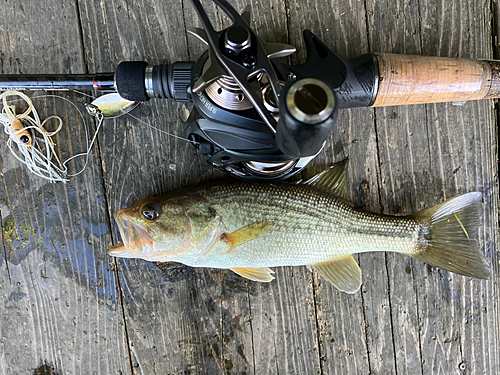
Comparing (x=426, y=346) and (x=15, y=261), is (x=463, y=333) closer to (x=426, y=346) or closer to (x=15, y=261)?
(x=426, y=346)

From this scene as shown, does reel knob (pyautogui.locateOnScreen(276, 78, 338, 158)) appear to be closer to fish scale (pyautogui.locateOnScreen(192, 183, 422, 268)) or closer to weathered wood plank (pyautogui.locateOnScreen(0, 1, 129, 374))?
fish scale (pyautogui.locateOnScreen(192, 183, 422, 268))

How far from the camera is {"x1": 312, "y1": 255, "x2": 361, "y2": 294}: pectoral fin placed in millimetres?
1778

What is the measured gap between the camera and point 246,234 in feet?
5.41

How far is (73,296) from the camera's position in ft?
6.24

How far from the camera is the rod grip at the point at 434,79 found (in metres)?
1.56

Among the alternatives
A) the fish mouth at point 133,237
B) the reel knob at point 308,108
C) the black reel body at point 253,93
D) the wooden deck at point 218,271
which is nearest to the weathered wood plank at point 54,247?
the wooden deck at point 218,271

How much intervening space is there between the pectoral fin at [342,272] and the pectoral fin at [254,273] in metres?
0.26

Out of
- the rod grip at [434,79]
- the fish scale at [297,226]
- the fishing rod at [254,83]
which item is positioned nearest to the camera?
the fishing rod at [254,83]

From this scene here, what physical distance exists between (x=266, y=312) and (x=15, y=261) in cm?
146

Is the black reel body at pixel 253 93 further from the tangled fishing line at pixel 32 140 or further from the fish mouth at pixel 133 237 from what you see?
the tangled fishing line at pixel 32 140

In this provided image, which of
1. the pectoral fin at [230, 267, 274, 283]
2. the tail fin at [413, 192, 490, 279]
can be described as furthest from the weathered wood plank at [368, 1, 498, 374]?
the pectoral fin at [230, 267, 274, 283]

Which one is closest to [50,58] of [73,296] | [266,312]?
[73,296]

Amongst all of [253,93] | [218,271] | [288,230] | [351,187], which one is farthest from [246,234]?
[253,93]

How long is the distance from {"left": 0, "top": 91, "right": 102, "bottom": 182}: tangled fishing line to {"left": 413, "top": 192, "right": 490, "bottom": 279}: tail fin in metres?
1.87
